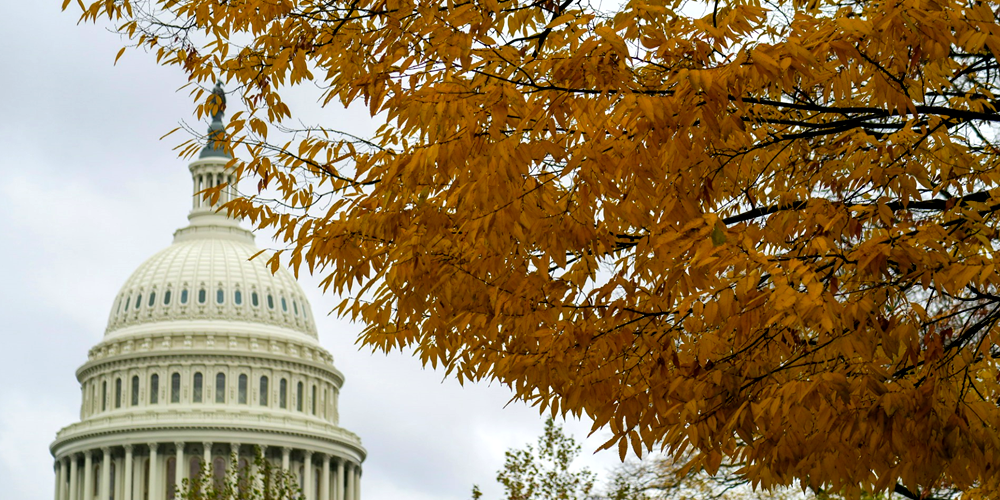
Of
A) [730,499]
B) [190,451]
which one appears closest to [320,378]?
[190,451]

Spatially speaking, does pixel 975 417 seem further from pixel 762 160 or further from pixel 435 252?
pixel 435 252

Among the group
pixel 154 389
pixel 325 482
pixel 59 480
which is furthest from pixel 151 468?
pixel 325 482

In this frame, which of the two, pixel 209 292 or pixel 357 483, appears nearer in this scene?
pixel 209 292

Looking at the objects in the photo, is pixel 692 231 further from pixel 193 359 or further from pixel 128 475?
pixel 193 359

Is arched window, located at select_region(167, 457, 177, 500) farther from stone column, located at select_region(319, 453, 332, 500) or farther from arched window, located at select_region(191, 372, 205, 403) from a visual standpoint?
stone column, located at select_region(319, 453, 332, 500)

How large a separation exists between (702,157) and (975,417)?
2189mm

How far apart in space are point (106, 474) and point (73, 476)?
512 centimetres

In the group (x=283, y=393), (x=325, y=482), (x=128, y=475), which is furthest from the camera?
(x=283, y=393)

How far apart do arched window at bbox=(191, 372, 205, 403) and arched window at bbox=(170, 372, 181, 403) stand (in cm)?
122

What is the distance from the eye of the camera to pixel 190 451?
4934 inches

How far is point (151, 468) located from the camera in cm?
12331

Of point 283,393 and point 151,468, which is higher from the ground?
point 283,393

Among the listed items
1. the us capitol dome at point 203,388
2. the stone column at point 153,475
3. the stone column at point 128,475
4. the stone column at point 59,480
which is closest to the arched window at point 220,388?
the us capitol dome at point 203,388

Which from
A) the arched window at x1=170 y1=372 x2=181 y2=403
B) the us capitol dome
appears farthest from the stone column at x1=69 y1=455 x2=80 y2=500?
the arched window at x1=170 y1=372 x2=181 y2=403
